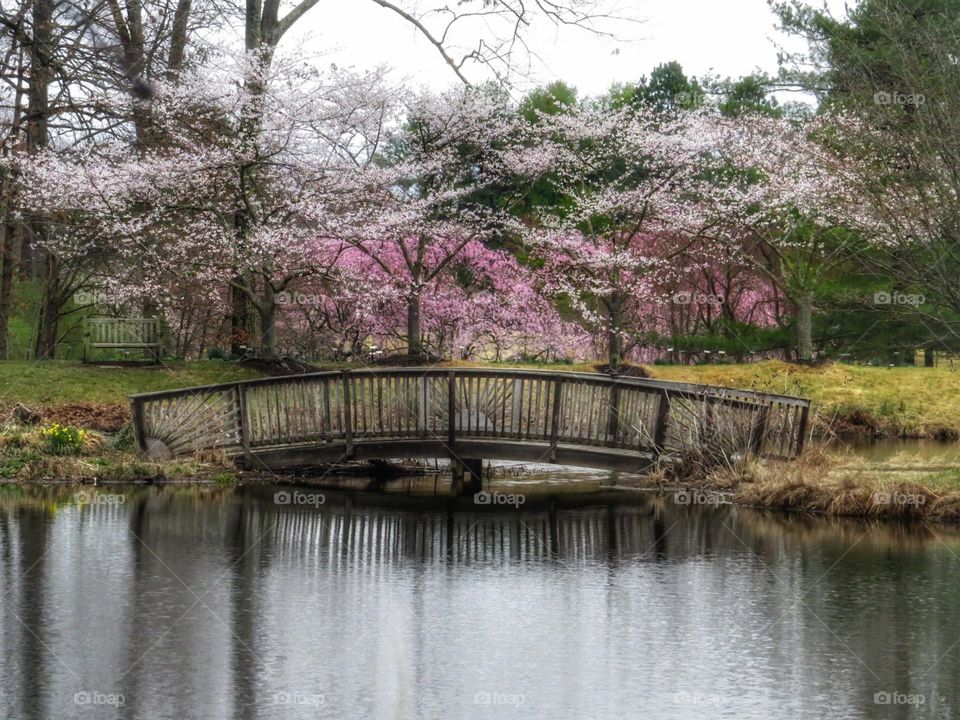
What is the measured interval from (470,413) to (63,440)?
713 cm

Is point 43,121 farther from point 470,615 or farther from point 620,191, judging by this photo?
point 470,615

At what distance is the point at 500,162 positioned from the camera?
3906 centimetres

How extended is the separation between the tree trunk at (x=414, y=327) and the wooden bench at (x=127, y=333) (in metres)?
7.24

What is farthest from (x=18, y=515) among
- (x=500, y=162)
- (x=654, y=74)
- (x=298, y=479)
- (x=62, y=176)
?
(x=654, y=74)

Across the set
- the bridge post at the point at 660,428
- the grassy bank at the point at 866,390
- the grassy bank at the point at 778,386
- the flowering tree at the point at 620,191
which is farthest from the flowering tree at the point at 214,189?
the bridge post at the point at 660,428

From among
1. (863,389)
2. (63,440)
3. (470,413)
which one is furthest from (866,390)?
(63,440)

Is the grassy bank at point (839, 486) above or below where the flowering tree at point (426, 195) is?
below

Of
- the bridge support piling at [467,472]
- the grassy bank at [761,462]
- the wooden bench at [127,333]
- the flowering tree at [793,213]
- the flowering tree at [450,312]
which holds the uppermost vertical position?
the flowering tree at [793,213]

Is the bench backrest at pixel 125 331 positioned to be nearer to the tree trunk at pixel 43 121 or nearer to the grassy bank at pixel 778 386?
the grassy bank at pixel 778 386

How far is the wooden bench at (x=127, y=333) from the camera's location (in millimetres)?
31641

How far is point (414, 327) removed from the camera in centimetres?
3675

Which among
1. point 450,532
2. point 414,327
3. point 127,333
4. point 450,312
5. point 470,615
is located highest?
point 450,312

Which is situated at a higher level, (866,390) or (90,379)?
(90,379)

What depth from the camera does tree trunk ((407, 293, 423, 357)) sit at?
36344mm
